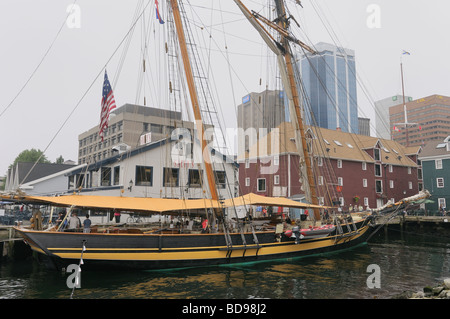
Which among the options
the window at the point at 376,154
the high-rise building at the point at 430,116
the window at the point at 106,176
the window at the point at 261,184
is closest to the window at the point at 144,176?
the window at the point at 106,176

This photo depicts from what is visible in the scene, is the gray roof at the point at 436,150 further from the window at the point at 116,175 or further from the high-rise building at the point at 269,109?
the window at the point at 116,175

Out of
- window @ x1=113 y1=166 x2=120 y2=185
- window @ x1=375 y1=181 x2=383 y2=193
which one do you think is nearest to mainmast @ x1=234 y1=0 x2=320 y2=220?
window @ x1=113 y1=166 x2=120 y2=185

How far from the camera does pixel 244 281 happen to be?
14578 mm

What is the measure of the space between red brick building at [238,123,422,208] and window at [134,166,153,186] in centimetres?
1667

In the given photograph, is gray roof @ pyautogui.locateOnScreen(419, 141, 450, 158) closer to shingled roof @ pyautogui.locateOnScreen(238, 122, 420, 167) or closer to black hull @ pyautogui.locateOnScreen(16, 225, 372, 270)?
shingled roof @ pyautogui.locateOnScreen(238, 122, 420, 167)

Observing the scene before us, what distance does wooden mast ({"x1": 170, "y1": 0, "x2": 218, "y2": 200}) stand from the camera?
18.3 meters

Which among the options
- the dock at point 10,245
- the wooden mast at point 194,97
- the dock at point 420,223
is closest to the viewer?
the wooden mast at point 194,97

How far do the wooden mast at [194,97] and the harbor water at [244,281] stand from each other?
4.80 metres

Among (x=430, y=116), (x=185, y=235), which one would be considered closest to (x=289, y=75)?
(x=185, y=235)

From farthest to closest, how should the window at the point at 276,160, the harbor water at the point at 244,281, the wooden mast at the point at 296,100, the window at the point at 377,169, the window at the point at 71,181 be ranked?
1. the window at the point at 377,169
2. the window at the point at 276,160
3. the window at the point at 71,181
4. the wooden mast at the point at 296,100
5. the harbor water at the point at 244,281

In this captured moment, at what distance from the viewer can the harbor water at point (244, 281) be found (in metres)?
12.5

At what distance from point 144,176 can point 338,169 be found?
97.1 ft

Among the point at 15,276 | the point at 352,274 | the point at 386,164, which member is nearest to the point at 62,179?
the point at 15,276
